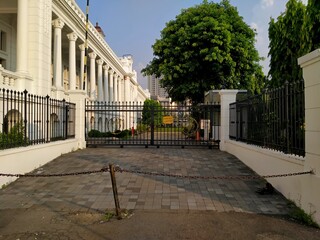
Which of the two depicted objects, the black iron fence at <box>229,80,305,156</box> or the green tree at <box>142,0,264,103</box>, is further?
the green tree at <box>142,0,264,103</box>

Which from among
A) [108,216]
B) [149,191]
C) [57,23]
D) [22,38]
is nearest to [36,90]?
[22,38]

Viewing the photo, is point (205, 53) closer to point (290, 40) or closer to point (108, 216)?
point (290, 40)

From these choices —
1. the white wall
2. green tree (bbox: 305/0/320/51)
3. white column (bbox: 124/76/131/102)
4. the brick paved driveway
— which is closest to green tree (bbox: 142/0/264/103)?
green tree (bbox: 305/0/320/51)

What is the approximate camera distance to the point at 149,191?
6.74 meters

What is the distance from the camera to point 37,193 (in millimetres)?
6703

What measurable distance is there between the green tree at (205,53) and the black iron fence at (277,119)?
A: 37.2 feet

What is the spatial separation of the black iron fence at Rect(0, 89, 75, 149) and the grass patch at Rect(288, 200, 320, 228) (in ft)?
21.0

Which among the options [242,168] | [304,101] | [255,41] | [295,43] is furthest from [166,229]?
[255,41]

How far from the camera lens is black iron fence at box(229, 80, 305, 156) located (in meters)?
5.96

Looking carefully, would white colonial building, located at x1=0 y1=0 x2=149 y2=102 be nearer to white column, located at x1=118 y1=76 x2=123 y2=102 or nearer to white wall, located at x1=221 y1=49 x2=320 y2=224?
white wall, located at x1=221 y1=49 x2=320 y2=224

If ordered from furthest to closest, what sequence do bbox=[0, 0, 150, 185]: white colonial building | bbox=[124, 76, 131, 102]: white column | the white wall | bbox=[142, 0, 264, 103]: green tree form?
bbox=[124, 76, 131, 102]: white column → bbox=[142, 0, 264, 103]: green tree → bbox=[0, 0, 150, 185]: white colonial building → the white wall

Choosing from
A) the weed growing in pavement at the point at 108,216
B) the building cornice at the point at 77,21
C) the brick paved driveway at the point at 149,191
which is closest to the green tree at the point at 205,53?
the building cornice at the point at 77,21

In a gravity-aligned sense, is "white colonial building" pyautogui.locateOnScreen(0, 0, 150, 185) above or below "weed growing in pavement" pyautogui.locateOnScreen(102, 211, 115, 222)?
above

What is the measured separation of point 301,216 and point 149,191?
2.96 m
